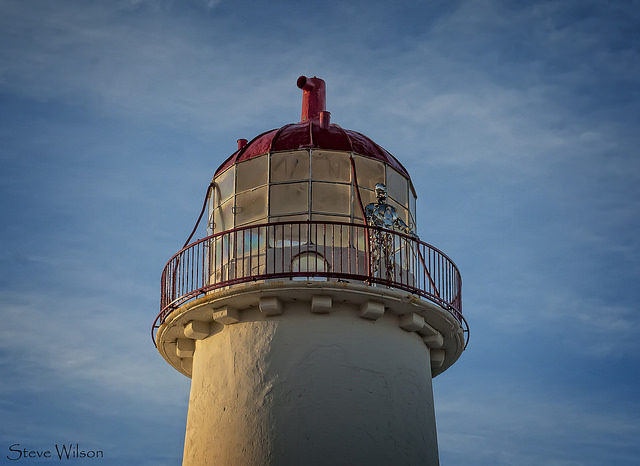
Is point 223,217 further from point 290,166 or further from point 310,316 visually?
point 310,316

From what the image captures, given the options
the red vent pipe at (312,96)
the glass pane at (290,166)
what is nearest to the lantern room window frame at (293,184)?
the glass pane at (290,166)

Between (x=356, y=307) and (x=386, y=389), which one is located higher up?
(x=356, y=307)

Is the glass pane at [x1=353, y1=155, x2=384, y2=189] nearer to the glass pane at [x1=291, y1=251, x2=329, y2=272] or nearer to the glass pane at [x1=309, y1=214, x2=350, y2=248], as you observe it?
the glass pane at [x1=309, y1=214, x2=350, y2=248]

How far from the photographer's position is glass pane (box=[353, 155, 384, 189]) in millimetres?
15820

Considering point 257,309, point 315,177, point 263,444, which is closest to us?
point 263,444

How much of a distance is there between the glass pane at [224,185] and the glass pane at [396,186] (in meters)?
2.54

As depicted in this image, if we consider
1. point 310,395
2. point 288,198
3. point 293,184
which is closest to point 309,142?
point 293,184

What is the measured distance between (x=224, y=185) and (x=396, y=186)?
111 inches

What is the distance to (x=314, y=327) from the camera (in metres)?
14.2

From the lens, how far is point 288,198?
15539 millimetres

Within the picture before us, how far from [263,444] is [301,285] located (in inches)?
88.5

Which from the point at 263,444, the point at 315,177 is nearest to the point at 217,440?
the point at 263,444

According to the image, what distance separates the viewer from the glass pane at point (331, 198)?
50.7 feet

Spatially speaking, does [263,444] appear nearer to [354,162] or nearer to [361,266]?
[361,266]
